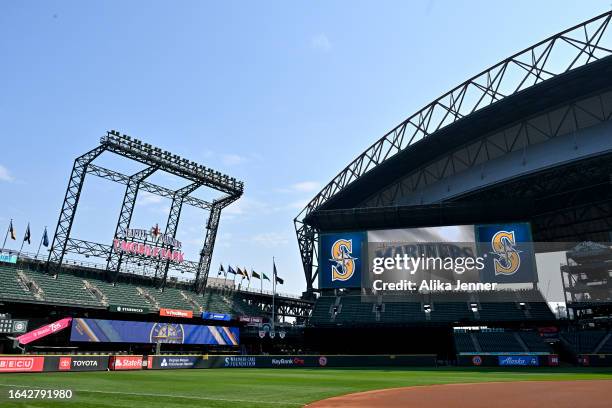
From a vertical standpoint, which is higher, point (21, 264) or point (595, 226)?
point (595, 226)

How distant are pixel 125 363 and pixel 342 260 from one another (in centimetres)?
2893

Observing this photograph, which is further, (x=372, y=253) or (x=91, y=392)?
(x=372, y=253)

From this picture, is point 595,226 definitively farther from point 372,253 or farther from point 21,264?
point 21,264

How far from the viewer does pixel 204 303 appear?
208 feet

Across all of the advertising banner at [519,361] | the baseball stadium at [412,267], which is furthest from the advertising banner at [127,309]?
the advertising banner at [519,361]

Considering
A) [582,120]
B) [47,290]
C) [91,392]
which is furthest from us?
[47,290]

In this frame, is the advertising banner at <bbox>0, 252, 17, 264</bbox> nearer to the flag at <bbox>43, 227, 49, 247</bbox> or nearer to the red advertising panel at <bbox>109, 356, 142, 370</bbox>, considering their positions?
the flag at <bbox>43, 227, 49, 247</bbox>

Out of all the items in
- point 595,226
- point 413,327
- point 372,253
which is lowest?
point 413,327

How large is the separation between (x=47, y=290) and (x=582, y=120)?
179 ft

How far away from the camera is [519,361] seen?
45000 millimetres

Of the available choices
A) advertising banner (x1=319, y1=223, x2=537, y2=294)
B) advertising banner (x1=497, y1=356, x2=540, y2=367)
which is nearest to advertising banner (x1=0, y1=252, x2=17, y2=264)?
advertising banner (x1=319, y1=223, x2=537, y2=294)

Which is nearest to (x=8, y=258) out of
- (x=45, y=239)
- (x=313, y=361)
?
(x=45, y=239)

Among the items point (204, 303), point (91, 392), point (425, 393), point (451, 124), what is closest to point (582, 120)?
point (451, 124)

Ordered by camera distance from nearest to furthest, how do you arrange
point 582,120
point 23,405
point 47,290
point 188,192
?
1. point 23,405
2. point 582,120
3. point 47,290
4. point 188,192
